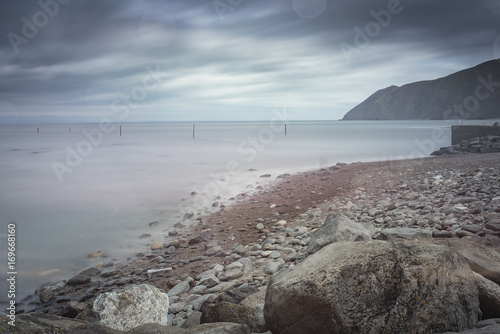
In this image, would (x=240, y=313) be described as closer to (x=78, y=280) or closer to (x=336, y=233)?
(x=336, y=233)

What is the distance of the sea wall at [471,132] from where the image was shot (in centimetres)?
2497

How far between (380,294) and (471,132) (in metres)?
30.5

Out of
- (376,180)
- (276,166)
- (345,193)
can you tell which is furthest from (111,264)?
(276,166)

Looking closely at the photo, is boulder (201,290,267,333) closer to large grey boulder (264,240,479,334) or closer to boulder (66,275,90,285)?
large grey boulder (264,240,479,334)

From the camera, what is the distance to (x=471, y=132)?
2700cm

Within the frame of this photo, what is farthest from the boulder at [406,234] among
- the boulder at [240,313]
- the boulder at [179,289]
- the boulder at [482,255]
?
the boulder at [179,289]

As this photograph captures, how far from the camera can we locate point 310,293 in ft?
8.94

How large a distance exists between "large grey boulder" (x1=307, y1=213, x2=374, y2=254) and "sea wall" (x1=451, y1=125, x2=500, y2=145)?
25625mm

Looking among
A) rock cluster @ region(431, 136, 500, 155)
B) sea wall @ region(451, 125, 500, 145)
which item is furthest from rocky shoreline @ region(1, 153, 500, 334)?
sea wall @ region(451, 125, 500, 145)

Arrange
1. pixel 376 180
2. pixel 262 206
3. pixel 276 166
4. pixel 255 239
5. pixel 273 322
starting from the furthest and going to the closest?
pixel 276 166
pixel 376 180
pixel 262 206
pixel 255 239
pixel 273 322

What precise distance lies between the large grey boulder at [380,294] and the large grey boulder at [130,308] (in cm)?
178

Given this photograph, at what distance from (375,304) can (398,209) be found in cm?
620

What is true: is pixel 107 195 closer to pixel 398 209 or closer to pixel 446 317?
pixel 398 209

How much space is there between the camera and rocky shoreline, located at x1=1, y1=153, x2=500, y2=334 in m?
3.38
